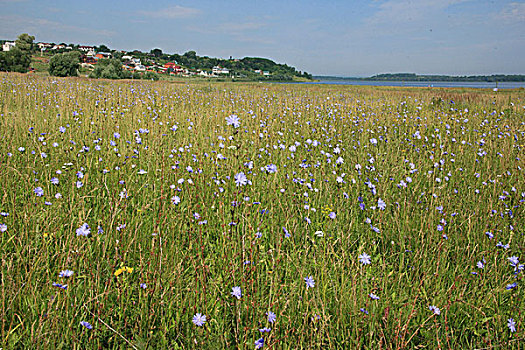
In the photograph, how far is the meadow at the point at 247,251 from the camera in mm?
1620

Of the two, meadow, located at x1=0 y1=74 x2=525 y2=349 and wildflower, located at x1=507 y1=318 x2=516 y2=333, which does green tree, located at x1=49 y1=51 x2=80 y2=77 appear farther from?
wildflower, located at x1=507 y1=318 x2=516 y2=333

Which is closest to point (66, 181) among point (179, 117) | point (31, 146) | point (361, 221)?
point (31, 146)

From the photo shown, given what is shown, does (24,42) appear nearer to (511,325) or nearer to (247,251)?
(247,251)

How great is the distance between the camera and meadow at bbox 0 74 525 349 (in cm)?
162

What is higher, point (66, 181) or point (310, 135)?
point (310, 135)

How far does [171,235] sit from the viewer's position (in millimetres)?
2438

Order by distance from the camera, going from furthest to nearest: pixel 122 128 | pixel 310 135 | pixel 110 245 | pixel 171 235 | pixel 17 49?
pixel 17 49
pixel 310 135
pixel 122 128
pixel 171 235
pixel 110 245

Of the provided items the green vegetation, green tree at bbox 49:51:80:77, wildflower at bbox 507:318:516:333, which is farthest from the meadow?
the green vegetation

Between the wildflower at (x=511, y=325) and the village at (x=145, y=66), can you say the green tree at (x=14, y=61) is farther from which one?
the wildflower at (x=511, y=325)

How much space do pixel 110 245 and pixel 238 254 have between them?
95 cm

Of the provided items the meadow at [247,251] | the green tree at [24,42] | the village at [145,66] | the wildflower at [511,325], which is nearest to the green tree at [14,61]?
the green tree at [24,42]

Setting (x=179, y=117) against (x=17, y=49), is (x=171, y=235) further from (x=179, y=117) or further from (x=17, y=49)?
(x=17, y=49)

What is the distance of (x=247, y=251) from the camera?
2.27 metres

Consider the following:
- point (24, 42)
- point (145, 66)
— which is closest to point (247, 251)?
point (145, 66)
